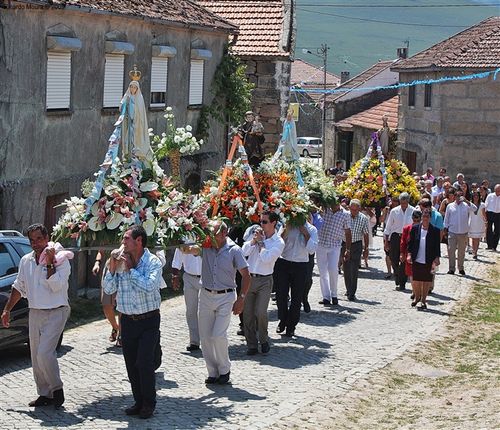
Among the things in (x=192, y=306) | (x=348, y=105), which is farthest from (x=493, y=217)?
(x=348, y=105)

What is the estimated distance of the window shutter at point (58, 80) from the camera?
19.0 meters

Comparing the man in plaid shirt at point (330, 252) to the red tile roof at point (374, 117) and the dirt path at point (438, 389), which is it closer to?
the dirt path at point (438, 389)

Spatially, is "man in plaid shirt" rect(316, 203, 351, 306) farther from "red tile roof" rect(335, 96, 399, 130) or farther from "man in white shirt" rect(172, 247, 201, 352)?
"red tile roof" rect(335, 96, 399, 130)

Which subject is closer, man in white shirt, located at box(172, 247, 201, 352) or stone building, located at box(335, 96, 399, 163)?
man in white shirt, located at box(172, 247, 201, 352)

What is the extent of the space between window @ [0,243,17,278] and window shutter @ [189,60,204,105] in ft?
41.7

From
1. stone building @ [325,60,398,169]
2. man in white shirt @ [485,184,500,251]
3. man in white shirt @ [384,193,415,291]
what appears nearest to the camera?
man in white shirt @ [384,193,415,291]

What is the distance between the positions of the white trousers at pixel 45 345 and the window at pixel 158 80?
41.9 ft

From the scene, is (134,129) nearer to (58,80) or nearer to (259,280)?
(259,280)

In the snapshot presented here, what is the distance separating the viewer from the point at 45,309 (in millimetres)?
11258

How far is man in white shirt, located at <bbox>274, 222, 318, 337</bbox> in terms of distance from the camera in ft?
51.4

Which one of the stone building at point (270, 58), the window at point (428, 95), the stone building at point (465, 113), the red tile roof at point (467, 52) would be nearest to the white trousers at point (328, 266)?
the stone building at point (270, 58)

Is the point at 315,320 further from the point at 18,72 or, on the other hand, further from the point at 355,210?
the point at 18,72

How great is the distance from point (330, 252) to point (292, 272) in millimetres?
3183

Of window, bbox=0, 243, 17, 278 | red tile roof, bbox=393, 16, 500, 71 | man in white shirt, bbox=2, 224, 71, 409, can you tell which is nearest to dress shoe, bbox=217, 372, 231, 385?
man in white shirt, bbox=2, 224, 71, 409
